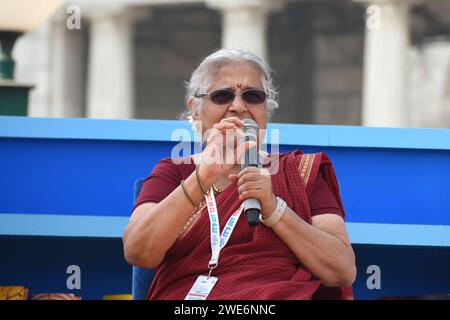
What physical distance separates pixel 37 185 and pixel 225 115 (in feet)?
5.54

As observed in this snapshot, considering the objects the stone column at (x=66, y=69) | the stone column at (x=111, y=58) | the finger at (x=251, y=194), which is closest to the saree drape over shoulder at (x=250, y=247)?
the finger at (x=251, y=194)

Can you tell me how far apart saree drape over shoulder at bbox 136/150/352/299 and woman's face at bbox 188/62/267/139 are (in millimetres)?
199

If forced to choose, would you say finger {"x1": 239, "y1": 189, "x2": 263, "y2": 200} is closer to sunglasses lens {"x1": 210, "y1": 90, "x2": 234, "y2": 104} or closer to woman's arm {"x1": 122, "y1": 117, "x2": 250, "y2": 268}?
woman's arm {"x1": 122, "y1": 117, "x2": 250, "y2": 268}

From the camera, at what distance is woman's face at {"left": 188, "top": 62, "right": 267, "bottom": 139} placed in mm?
4977

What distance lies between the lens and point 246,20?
105ft

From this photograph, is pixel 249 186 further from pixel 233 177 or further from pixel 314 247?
pixel 314 247

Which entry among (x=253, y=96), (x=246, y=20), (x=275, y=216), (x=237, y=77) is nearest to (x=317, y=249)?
(x=275, y=216)

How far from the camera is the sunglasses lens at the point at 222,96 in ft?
16.5

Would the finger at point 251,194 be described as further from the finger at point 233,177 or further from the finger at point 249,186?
the finger at point 233,177

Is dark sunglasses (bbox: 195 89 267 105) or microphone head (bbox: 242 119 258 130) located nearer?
microphone head (bbox: 242 119 258 130)

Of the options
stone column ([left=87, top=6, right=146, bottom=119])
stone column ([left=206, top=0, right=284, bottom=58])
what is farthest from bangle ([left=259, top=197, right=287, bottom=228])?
stone column ([left=87, top=6, right=146, bottom=119])

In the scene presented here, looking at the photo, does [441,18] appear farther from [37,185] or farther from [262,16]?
[37,185]

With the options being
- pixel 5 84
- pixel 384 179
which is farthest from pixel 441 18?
pixel 384 179

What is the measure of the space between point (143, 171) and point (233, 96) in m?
1.52
